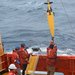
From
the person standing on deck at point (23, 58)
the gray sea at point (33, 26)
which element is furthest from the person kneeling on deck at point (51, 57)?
the gray sea at point (33, 26)

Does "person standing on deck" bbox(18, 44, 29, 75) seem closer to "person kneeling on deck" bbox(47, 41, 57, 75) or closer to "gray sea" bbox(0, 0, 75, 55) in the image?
"person kneeling on deck" bbox(47, 41, 57, 75)

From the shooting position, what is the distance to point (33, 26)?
40.7 meters

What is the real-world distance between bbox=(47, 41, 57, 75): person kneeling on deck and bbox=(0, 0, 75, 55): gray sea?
20.5 feet


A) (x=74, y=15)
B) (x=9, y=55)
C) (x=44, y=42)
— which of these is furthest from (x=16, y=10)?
(x=9, y=55)

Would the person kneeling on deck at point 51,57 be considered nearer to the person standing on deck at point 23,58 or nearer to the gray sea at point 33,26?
the person standing on deck at point 23,58

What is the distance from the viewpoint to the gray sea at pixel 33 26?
3177 centimetres

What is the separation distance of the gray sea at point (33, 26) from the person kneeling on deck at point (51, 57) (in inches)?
246

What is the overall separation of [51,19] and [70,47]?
16.2 metres

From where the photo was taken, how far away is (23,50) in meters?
15.9

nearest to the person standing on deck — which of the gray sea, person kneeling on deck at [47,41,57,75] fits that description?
person kneeling on deck at [47,41,57,75]

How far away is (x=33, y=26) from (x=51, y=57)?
82.2 ft

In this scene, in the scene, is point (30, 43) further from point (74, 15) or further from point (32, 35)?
point (74, 15)

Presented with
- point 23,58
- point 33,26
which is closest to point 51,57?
point 23,58

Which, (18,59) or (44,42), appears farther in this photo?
(44,42)
